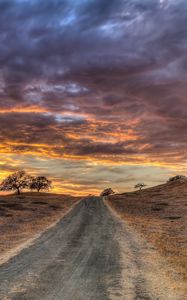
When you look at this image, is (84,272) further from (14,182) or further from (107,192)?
(107,192)

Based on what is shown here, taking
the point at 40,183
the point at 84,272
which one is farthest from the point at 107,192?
the point at 84,272

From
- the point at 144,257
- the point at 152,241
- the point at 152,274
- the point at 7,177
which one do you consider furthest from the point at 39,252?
→ the point at 7,177

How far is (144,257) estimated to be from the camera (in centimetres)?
1856

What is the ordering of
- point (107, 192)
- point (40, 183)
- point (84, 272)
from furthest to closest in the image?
point (107, 192) → point (40, 183) → point (84, 272)

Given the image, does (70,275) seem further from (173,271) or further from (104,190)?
(104,190)

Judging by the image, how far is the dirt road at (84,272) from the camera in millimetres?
11844

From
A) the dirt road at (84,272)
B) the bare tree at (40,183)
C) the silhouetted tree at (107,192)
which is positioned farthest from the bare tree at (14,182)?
the dirt road at (84,272)

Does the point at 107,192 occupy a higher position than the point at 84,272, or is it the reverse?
the point at 107,192

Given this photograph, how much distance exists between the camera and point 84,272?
14820 mm

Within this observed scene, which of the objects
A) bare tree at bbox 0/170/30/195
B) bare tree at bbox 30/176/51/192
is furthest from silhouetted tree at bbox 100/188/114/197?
bare tree at bbox 0/170/30/195

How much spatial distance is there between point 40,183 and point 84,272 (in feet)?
480

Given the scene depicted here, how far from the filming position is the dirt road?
1184 centimetres

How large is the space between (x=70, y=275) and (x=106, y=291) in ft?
7.96

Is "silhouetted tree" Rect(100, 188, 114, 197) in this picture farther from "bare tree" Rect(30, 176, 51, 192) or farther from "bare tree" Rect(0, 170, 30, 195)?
"bare tree" Rect(0, 170, 30, 195)
